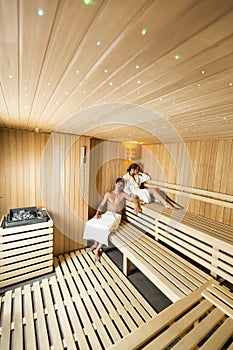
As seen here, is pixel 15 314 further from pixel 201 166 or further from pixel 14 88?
pixel 201 166

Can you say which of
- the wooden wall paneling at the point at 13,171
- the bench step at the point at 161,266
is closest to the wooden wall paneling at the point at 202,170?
the bench step at the point at 161,266

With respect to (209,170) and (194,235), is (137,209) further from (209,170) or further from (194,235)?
(209,170)

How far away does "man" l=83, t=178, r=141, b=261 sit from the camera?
10.3ft

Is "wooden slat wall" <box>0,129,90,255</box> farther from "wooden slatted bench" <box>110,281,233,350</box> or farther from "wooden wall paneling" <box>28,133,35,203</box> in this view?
"wooden slatted bench" <box>110,281,233,350</box>

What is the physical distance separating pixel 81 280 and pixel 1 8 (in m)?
3.00

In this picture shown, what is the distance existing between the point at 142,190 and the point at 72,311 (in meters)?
2.50

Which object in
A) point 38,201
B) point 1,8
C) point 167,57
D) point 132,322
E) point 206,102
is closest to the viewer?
point 1,8

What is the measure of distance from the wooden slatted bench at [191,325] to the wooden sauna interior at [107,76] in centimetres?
152

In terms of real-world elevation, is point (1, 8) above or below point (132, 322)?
above

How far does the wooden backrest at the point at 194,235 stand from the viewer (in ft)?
6.54

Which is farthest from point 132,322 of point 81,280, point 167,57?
point 167,57

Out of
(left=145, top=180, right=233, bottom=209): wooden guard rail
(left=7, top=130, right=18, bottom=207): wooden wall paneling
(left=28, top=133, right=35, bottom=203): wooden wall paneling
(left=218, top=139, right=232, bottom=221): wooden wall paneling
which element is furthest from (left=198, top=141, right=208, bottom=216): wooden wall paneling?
(left=7, top=130, right=18, bottom=207): wooden wall paneling

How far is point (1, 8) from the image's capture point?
533mm

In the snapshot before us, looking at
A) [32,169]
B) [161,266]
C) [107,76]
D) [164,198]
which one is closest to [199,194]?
[164,198]
